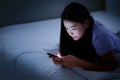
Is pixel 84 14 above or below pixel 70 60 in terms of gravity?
above

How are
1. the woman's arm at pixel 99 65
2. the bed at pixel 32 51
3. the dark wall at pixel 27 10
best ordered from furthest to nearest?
the dark wall at pixel 27 10 → the bed at pixel 32 51 → the woman's arm at pixel 99 65

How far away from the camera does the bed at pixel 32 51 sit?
143cm

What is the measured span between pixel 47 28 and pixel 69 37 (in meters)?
0.70

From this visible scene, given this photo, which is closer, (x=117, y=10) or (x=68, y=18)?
(x=68, y=18)

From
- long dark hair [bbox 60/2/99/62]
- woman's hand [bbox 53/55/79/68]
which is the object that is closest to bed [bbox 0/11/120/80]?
woman's hand [bbox 53/55/79/68]

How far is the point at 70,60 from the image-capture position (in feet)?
4.48

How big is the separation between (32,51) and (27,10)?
880mm

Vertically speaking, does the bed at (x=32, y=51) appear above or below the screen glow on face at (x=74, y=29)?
below

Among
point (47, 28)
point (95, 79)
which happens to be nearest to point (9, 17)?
point (47, 28)

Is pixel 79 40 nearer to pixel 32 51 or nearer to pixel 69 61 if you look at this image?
pixel 69 61

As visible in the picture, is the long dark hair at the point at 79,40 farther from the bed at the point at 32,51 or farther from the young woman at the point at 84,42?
the bed at the point at 32,51

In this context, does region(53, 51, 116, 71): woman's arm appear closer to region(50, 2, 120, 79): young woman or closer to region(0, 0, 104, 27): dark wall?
region(50, 2, 120, 79): young woman

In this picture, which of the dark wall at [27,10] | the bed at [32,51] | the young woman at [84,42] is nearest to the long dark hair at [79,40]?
the young woman at [84,42]

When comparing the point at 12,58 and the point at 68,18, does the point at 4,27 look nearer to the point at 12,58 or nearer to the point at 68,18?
the point at 12,58
